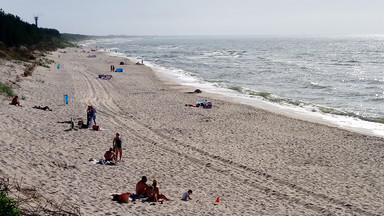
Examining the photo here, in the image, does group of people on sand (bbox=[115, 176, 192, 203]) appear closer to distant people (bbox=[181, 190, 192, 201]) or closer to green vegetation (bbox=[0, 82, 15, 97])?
distant people (bbox=[181, 190, 192, 201])

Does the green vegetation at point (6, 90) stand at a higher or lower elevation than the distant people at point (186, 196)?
higher

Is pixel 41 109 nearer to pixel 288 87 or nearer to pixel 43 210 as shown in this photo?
pixel 43 210

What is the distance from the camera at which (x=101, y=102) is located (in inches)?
968

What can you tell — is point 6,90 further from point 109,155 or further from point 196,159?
point 196,159

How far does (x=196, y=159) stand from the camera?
1423 cm

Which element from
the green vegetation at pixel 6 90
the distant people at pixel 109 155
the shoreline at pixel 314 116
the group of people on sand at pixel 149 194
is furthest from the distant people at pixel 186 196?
the green vegetation at pixel 6 90

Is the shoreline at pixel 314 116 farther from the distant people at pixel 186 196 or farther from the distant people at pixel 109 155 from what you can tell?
the distant people at pixel 109 155

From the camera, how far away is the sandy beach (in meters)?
10.2

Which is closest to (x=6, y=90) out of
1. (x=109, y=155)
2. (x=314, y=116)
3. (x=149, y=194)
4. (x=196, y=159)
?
(x=109, y=155)

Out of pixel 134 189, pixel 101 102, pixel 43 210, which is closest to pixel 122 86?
pixel 101 102

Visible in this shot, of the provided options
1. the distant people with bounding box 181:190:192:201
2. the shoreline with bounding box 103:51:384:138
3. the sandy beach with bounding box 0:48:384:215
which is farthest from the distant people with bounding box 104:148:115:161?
the shoreline with bounding box 103:51:384:138

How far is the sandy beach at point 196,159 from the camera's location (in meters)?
10.2

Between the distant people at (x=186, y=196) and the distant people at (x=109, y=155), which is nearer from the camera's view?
the distant people at (x=186, y=196)

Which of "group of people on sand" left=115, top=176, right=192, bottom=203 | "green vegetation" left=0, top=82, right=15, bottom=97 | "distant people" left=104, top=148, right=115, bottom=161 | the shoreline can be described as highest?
"green vegetation" left=0, top=82, right=15, bottom=97
